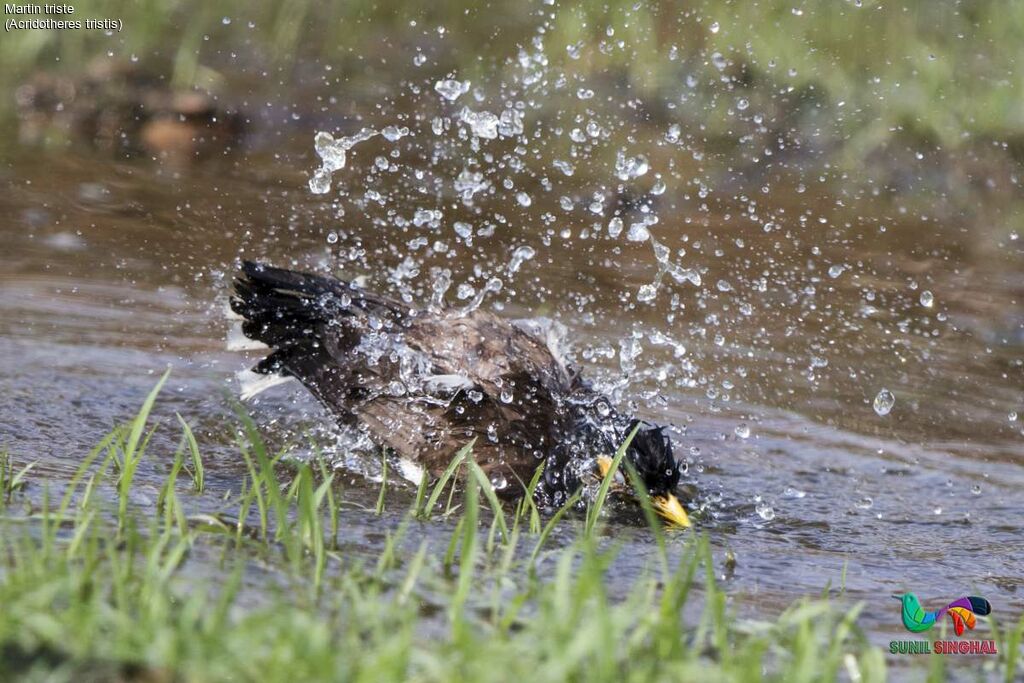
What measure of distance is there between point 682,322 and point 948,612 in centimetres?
383

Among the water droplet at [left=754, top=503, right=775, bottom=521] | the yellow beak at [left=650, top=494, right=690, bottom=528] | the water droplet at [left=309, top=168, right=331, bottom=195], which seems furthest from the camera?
the water droplet at [left=309, top=168, right=331, bottom=195]

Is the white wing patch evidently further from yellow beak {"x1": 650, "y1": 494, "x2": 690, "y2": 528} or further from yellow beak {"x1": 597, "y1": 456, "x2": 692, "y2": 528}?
yellow beak {"x1": 650, "y1": 494, "x2": 690, "y2": 528}

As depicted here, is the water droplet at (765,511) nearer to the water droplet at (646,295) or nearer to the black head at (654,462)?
the black head at (654,462)

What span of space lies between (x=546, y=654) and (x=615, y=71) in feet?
30.3

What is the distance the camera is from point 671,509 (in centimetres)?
495

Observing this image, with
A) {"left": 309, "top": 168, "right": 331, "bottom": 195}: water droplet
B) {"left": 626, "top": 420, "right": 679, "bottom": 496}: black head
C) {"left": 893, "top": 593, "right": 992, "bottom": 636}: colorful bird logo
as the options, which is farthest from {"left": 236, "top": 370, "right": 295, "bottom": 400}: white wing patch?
{"left": 309, "top": 168, "right": 331, "bottom": 195}: water droplet

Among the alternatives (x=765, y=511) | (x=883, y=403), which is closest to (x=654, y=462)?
(x=765, y=511)

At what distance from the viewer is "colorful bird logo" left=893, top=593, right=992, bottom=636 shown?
3.92 meters

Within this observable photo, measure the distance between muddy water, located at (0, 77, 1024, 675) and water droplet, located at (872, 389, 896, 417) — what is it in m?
0.03

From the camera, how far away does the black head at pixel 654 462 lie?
5066 millimetres

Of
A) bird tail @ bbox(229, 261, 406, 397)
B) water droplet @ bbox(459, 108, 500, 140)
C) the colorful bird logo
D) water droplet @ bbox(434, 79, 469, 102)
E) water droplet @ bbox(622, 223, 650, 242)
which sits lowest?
the colorful bird logo

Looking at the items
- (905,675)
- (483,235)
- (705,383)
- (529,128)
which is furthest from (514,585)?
(529,128)

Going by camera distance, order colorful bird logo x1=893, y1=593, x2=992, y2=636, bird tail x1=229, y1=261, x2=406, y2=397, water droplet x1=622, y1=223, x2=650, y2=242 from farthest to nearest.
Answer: water droplet x1=622, y1=223, x2=650, y2=242, bird tail x1=229, y1=261, x2=406, y2=397, colorful bird logo x1=893, y1=593, x2=992, y2=636

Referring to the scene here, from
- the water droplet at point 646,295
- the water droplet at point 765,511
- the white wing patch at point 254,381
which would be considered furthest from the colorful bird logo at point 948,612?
the water droplet at point 646,295
